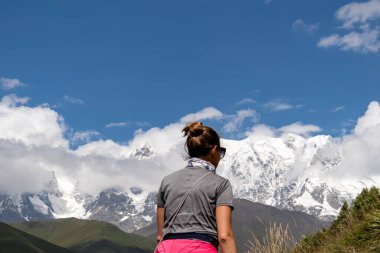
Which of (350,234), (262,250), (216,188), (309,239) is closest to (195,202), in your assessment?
(216,188)

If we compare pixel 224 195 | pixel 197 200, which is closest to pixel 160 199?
pixel 197 200

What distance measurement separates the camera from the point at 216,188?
227 inches

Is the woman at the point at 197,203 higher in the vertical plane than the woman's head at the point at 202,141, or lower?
lower

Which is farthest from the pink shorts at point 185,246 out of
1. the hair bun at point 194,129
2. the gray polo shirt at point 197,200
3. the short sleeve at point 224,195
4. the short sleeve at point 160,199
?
the hair bun at point 194,129

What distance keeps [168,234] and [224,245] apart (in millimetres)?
760

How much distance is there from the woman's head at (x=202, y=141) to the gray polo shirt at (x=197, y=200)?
0.19 meters

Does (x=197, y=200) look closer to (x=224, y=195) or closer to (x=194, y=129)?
(x=224, y=195)

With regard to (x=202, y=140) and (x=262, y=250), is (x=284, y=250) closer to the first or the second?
(x=262, y=250)

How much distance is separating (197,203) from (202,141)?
0.70m

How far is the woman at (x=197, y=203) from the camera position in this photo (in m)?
5.64

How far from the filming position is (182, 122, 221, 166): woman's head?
240 inches

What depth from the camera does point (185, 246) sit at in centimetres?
570

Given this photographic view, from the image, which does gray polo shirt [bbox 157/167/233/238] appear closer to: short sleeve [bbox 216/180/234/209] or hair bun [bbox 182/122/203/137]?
short sleeve [bbox 216/180/234/209]

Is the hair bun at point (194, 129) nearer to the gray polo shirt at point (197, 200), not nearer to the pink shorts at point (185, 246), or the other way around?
the gray polo shirt at point (197, 200)
